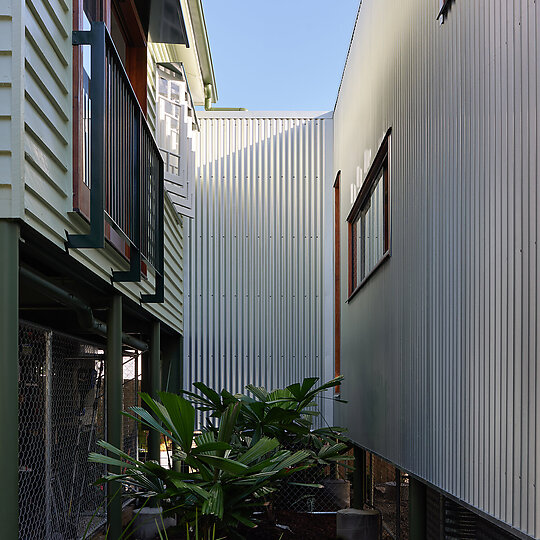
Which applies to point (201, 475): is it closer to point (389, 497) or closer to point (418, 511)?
point (418, 511)

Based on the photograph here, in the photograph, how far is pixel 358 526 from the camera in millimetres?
7297

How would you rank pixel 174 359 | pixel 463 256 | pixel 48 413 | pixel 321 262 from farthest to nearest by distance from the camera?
pixel 321 262 < pixel 174 359 < pixel 48 413 < pixel 463 256

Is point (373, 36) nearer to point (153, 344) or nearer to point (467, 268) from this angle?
point (153, 344)

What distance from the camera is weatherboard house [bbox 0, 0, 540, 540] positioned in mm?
3133

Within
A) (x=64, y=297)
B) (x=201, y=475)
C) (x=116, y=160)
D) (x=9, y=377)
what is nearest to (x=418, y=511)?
(x=201, y=475)

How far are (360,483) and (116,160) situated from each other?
6009 mm

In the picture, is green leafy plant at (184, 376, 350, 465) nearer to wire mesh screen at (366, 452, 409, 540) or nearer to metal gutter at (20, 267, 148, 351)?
wire mesh screen at (366, 452, 409, 540)

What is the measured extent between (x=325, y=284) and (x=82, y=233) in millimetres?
7249

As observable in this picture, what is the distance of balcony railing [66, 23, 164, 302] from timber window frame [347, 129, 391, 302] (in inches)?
76.9

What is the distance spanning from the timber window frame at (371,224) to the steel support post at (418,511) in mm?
1847

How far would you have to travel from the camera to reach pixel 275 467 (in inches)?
189

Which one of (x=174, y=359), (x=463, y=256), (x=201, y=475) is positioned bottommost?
(x=201, y=475)

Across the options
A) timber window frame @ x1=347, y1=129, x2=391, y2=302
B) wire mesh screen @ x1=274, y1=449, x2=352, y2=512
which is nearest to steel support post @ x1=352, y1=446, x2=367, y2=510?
wire mesh screen @ x1=274, y1=449, x2=352, y2=512

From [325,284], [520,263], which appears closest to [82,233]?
[520,263]
